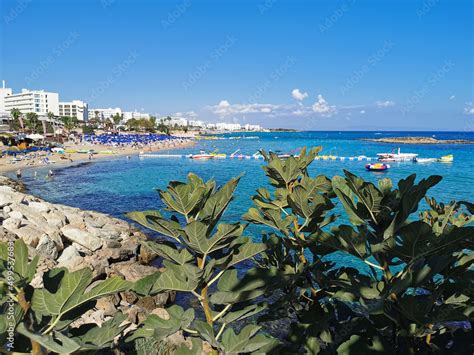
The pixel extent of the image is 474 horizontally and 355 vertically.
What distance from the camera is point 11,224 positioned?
10.3 metres

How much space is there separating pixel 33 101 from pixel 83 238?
4858 inches

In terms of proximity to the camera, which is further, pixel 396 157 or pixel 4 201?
pixel 396 157

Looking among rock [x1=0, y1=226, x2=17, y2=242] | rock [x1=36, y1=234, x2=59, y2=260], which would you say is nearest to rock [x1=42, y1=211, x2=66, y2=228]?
A: rock [x1=36, y1=234, x2=59, y2=260]

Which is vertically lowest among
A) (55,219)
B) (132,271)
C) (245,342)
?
(132,271)

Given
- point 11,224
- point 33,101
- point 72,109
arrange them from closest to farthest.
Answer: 1. point 11,224
2. point 33,101
3. point 72,109

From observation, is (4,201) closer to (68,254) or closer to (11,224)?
(11,224)

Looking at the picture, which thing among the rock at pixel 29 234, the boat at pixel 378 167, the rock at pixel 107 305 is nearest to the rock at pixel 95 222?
the rock at pixel 29 234

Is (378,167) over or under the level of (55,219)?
under

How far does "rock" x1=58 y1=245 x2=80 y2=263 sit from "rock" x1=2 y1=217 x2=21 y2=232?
5.23ft

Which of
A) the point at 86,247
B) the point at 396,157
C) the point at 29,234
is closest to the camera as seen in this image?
the point at 29,234

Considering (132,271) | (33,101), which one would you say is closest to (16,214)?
(132,271)

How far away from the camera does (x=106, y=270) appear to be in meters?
9.44

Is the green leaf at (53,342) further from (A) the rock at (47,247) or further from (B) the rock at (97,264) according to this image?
(A) the rock at (47,247)

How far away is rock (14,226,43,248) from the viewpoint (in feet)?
31.5
